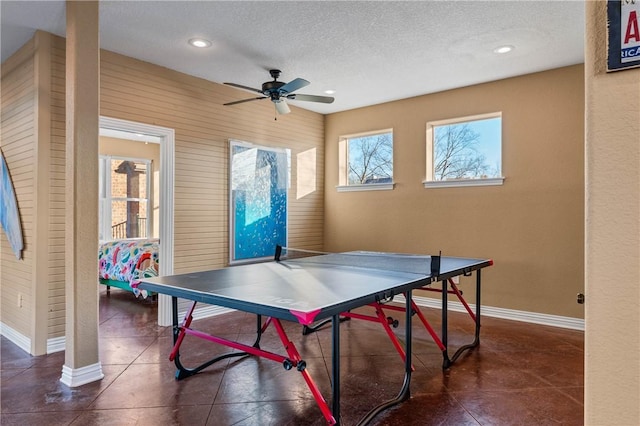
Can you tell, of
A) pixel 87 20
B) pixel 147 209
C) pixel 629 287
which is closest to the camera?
pixel 629 287

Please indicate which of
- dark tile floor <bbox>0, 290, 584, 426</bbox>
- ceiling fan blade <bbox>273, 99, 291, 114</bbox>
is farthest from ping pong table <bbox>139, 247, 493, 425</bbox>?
ceiling fan blade <bbox>273, 99, 291, 114</bbox>

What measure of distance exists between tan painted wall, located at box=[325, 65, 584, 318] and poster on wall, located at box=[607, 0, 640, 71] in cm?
387

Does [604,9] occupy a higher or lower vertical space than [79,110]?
lower

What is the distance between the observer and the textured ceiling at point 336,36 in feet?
9.71

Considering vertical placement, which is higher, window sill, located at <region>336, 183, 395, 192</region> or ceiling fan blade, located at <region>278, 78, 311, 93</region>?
ceiling fan blade, located at <region>278, 78, 311, 93</region>

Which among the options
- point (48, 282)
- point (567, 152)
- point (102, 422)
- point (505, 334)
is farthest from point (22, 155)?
point (567, 152)

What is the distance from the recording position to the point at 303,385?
9.09 ft

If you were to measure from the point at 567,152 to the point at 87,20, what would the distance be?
4.66 m

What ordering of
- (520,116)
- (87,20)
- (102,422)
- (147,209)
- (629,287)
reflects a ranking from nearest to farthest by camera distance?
(629,287), (102,422), (87,20), (520,116), (147,209)

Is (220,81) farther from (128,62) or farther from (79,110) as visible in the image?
(79,110)

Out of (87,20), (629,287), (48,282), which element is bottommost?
(48,282)

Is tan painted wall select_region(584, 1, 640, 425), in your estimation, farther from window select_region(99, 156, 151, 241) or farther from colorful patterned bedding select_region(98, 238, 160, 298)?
→ window select_region(99, 156, 151, 241)

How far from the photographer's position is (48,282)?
11.1 ft

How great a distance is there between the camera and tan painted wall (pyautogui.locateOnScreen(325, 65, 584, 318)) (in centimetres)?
414
